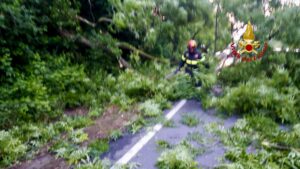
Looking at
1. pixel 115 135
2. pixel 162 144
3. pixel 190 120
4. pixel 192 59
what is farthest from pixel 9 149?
pixel 192 59

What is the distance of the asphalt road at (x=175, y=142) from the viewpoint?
7879 millimetres

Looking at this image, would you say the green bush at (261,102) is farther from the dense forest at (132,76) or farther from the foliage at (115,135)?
the foliage at (115,135)

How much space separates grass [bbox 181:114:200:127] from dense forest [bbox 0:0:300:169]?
83cm

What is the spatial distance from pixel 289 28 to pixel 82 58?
8.27m

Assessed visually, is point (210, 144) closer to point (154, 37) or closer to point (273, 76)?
point (273, 76)

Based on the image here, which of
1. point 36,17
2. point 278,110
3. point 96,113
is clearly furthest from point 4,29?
point 278,110

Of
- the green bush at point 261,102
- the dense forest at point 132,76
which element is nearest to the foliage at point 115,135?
the dense forest at point 132,76

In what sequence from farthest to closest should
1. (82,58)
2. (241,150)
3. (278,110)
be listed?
(82,58) → (278,110) → (241,150)

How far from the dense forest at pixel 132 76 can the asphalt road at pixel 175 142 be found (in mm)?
282

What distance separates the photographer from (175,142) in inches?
344

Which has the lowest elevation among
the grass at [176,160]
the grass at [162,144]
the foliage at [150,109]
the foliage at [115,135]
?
the grass at [176,160]

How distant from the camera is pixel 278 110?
32.7ft

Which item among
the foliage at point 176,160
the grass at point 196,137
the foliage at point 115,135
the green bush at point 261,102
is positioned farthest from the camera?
the green bush at point 261,102

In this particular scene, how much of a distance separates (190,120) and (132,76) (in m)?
4.31
